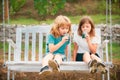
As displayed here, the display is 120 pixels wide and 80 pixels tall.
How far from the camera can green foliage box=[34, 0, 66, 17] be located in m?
4.93

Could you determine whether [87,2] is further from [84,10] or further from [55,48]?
[55,48]

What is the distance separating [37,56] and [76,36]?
1.65 feet

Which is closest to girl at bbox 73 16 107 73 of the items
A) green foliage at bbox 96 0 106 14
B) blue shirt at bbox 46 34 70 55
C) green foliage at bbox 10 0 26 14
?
blue shirt at bbox 46 34 70 55

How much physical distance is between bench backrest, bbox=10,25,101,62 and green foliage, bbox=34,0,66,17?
0.22m

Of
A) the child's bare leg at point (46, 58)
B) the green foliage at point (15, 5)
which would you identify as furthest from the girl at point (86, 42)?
the green foliage at point (15, 5)

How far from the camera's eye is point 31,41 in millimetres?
4891

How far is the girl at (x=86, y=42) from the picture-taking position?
4500 mm

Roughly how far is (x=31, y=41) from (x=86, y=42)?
623mm

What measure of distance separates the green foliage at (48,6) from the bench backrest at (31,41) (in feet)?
0.71

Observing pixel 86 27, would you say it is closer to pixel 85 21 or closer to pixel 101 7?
pixel 85 21

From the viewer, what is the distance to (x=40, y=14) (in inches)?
197

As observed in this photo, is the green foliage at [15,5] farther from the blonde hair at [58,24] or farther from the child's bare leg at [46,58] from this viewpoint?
the child's bare leg at [46,58]

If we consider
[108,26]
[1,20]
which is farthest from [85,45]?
[1,20]

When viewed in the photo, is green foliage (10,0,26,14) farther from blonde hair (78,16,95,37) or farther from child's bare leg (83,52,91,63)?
child's bare leg (83,52,91,63)
